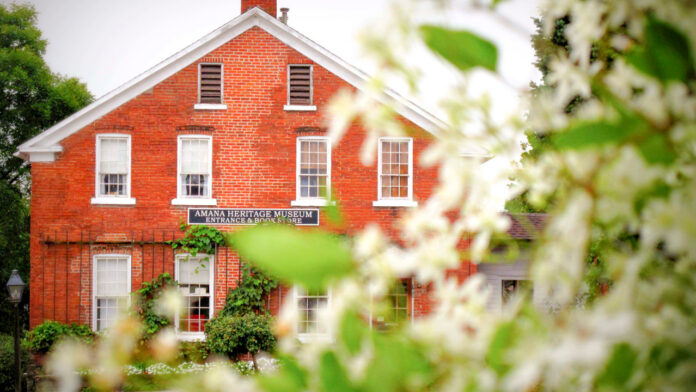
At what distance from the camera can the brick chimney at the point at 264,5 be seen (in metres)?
16.5

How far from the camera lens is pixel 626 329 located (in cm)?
45

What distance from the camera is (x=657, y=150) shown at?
1.69 feet

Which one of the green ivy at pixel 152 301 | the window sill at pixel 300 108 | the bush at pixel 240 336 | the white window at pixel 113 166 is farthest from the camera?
the window sill at pixel 300 108

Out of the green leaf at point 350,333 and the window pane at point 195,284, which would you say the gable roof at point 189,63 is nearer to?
the window pane at point 195,284

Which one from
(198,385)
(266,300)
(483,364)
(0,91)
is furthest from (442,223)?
(0,91)

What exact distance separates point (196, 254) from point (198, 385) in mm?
15397

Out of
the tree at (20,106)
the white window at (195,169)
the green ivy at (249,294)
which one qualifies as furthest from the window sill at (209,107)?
the tree at (20,106)

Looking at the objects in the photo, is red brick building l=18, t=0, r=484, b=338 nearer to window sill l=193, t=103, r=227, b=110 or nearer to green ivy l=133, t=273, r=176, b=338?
window sill l=193, t=103, r=227, b=110

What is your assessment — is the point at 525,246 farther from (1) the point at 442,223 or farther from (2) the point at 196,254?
(2) the point at 196,254

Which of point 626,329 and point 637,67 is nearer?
point 626,329

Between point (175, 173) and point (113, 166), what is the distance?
161cm

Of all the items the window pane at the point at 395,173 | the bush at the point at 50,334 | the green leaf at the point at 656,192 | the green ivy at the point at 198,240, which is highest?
the window pane at the point at 395,173

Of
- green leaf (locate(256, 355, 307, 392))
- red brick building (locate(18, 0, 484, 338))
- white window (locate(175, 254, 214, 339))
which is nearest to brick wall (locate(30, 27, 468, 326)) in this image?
red brick building (locate(18, 0, 484, 338))

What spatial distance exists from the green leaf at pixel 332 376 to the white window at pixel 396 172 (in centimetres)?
1541
